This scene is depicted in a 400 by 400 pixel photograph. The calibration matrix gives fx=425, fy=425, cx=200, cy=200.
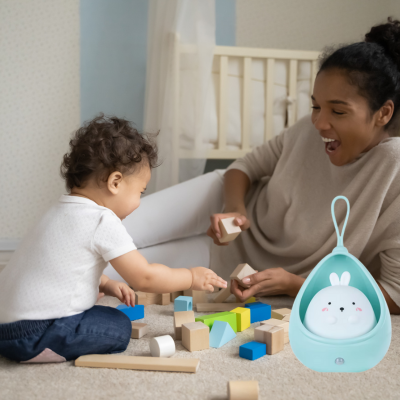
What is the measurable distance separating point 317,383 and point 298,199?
67cm

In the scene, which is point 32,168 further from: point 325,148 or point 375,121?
point 375,121

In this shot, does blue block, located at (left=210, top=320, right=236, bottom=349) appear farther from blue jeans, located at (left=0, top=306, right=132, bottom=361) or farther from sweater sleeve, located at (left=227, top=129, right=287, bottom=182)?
sweater sleeve, located at (left=227, top=129, right=287, bottom=182)

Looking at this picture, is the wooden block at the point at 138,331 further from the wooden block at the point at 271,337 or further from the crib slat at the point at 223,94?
the crib slat at the point at 223,94

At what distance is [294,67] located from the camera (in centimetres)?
211

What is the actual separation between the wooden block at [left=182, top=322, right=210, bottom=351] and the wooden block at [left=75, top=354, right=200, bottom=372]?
3.1 inches

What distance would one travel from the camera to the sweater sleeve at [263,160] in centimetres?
150

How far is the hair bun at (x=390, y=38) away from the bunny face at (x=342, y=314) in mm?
819

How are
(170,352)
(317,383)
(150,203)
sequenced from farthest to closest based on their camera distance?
(150,203) → (170,352) → (317,383)

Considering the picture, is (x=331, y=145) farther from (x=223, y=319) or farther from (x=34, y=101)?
(x=34, y=101)

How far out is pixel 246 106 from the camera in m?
2.03

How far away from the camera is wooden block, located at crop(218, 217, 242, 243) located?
1.18m

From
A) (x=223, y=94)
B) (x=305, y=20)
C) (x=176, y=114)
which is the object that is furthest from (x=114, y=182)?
Result: (x=305, y=20)

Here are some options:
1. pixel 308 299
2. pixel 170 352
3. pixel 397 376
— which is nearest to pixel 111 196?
pixel 170 352

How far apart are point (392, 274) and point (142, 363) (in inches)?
27.7
